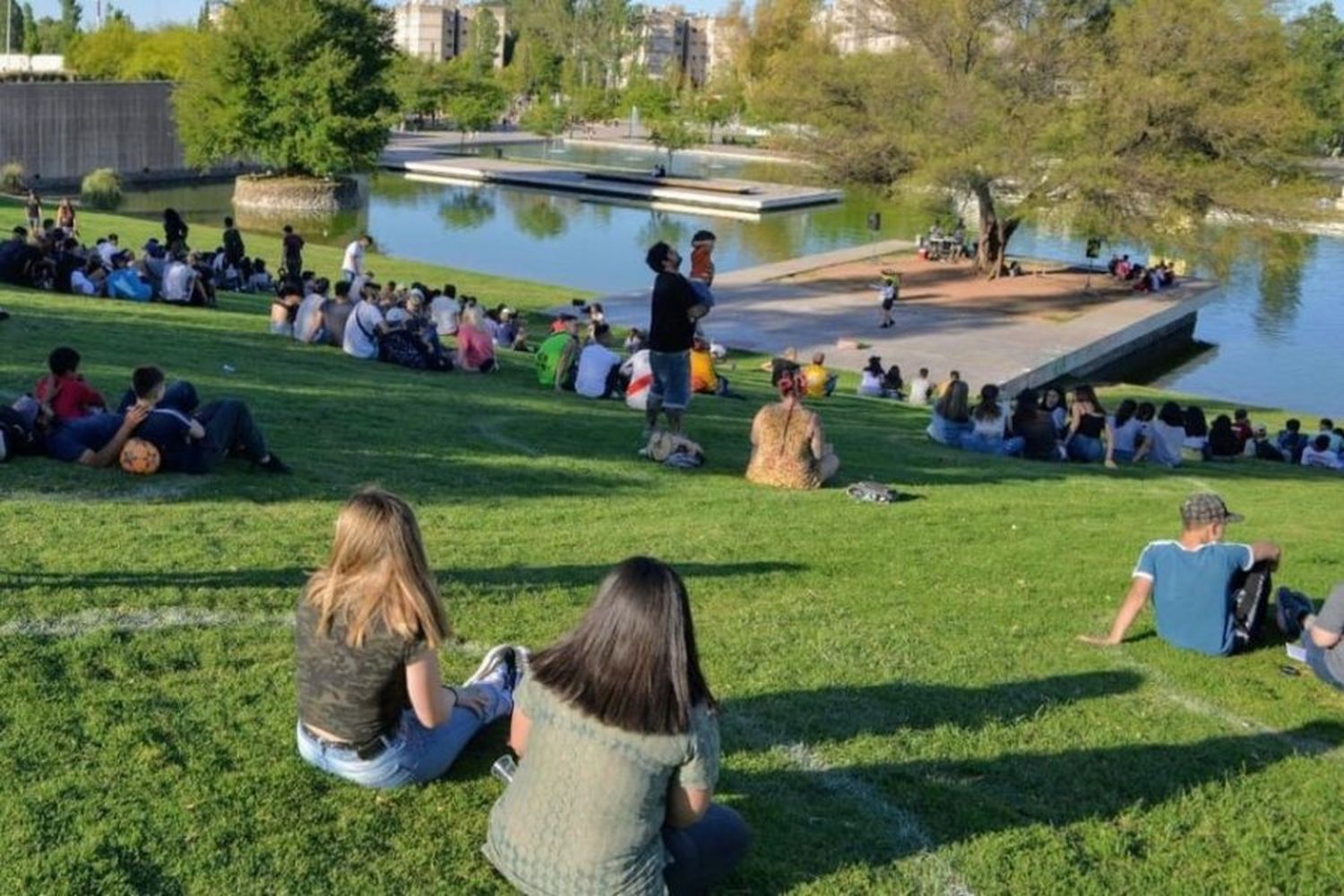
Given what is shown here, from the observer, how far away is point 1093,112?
119ft

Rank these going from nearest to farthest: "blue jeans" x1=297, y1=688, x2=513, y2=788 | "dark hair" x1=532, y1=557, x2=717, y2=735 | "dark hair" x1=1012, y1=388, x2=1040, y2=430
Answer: "dark hair" x1=532, y1=557, x2=717, y2=735 → "blue jeans" x1=297, y1=688, x2=513, y2=788 → "dark hair" x1=1012, y1=388, x2=1040, y2=430

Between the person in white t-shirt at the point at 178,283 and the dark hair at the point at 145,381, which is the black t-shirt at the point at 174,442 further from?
the person in white t-shirt at the point at 178,283

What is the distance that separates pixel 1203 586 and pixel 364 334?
1109cm

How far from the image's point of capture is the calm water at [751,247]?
31828mm

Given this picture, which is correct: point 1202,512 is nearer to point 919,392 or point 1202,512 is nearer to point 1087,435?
point 1087,435

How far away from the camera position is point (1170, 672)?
6.77 m

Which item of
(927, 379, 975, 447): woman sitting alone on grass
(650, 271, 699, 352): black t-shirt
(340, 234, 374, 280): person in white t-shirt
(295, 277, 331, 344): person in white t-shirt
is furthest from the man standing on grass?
(340, 234, 374, 280): person in white t-shirt

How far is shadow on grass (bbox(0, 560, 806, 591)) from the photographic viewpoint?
6.44 meters

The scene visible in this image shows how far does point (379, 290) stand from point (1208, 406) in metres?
16.2

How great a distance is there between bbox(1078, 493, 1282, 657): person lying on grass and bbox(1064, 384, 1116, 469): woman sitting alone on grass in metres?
8.24

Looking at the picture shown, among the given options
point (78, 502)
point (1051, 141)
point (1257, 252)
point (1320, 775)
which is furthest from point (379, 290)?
point (1257, 252)

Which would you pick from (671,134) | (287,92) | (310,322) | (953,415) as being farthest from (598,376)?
(671,134)

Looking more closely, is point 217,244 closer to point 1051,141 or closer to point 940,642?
point 1051,141

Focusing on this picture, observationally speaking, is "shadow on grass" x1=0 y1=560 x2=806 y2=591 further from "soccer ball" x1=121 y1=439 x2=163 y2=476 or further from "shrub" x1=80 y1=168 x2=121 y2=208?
"shrub" x1=80 y1=168 x2=121 y2=208
